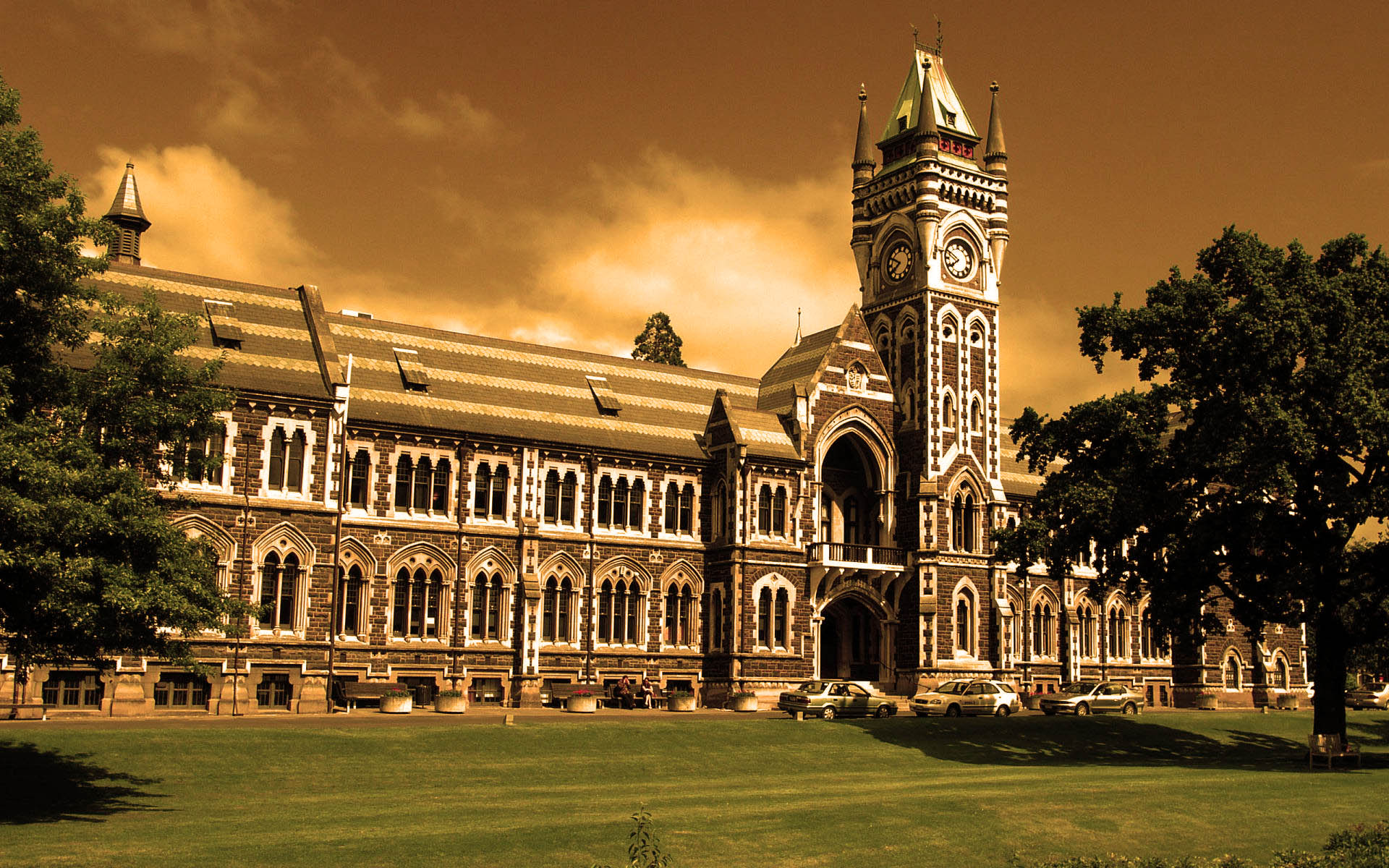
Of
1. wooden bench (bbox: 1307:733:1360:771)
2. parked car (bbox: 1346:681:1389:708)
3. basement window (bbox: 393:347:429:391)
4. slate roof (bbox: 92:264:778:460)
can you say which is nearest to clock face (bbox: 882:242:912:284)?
slate roof (bbox: 92:264:778:460)

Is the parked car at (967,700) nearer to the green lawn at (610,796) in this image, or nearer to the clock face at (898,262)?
the green lawn at (610,796)

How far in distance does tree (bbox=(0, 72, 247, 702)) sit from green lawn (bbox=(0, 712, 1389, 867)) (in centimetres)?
372

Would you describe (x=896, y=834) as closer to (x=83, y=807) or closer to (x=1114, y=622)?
(x=83, y=807)

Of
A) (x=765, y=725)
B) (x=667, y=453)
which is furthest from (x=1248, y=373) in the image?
(x=667, y=453)

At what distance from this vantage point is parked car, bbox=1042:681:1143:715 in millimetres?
54000

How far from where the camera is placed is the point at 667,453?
57531 millimetres

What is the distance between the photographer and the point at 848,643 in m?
64.3

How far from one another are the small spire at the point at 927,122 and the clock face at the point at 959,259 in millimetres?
5145

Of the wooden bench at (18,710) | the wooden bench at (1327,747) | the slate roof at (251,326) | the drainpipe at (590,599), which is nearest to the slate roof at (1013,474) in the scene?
the drainpipe at (590,599)

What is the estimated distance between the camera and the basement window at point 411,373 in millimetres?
53438

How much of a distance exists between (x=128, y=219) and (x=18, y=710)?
2371cm

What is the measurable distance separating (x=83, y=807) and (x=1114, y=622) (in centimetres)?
5938

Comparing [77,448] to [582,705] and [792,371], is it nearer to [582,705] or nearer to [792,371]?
[582,705]

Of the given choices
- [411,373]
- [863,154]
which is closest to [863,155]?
[863,154]
